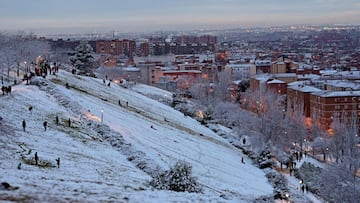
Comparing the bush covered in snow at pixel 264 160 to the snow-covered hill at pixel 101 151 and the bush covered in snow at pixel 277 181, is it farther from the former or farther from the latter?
the bush covered in snow at pixel 277 181

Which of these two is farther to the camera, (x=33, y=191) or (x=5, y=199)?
(x=33, y=191)

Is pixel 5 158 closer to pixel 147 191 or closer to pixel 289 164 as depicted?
pixel 147 191

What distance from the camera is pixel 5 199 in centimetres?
1677

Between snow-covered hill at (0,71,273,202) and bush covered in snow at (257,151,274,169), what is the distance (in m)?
1.01

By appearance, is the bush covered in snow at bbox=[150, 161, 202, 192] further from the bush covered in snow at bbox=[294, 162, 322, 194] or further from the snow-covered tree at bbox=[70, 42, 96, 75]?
the snow-covered tree at bbox=[70, 42, 96, 75]

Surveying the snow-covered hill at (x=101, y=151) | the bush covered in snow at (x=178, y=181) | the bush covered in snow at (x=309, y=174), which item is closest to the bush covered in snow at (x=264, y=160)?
the snow-covered hill at (x=101, y=151)

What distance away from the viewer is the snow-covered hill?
746 inches

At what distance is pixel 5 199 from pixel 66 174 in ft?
15.6

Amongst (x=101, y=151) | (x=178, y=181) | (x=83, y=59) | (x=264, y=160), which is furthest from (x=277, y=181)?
(x=83, y=59)

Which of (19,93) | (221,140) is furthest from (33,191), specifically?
(221,140)

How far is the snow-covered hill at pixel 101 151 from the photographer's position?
18938 mm

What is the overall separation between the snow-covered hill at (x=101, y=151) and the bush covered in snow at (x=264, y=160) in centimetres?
101

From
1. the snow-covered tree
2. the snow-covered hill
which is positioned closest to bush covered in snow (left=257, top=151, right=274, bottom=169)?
the snow-covered hill

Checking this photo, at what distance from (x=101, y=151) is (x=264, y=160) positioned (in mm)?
14899
